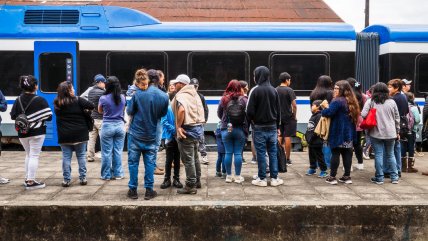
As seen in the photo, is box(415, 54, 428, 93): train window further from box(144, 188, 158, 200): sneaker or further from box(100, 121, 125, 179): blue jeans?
box(144, 188, 158, 200): sneaker

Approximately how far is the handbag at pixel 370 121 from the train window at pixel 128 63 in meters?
5.29

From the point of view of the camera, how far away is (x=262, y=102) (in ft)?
23.7

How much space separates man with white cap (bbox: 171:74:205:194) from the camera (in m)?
6.78

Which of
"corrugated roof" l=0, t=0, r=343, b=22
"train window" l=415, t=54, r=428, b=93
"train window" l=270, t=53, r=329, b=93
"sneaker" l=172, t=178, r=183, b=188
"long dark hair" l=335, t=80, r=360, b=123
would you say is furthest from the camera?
"corrugated roof" l=0, t=0, r=343, b=22

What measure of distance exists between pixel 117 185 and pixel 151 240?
1.86 metres

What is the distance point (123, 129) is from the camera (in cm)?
805

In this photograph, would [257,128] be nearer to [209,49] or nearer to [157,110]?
[157,110]

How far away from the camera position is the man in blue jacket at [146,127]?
6.52m

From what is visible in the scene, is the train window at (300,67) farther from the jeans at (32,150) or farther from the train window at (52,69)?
the jeans at (32,150)

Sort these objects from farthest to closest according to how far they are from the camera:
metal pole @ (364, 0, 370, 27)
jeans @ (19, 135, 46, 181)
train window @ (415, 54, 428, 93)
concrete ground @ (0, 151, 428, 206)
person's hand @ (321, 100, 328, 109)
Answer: metal pole @ (364, 0, 370, 27)
train window @ (415, 54, 428, 93)
person's hand @ (321, 100, 328, 109)
jeans @ (19, 135, 46, 181)
concrete ground @ (0, 151, 428, 206)

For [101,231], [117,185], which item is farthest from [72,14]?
[101,231]

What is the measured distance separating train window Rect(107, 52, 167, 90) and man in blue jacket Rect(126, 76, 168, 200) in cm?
489

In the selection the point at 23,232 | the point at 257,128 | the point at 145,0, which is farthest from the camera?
the point at 145,0

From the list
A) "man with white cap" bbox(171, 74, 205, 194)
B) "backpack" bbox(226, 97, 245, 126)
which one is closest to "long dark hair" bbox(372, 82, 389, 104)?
"backpack" bbox(226, 97, 245, 126)
